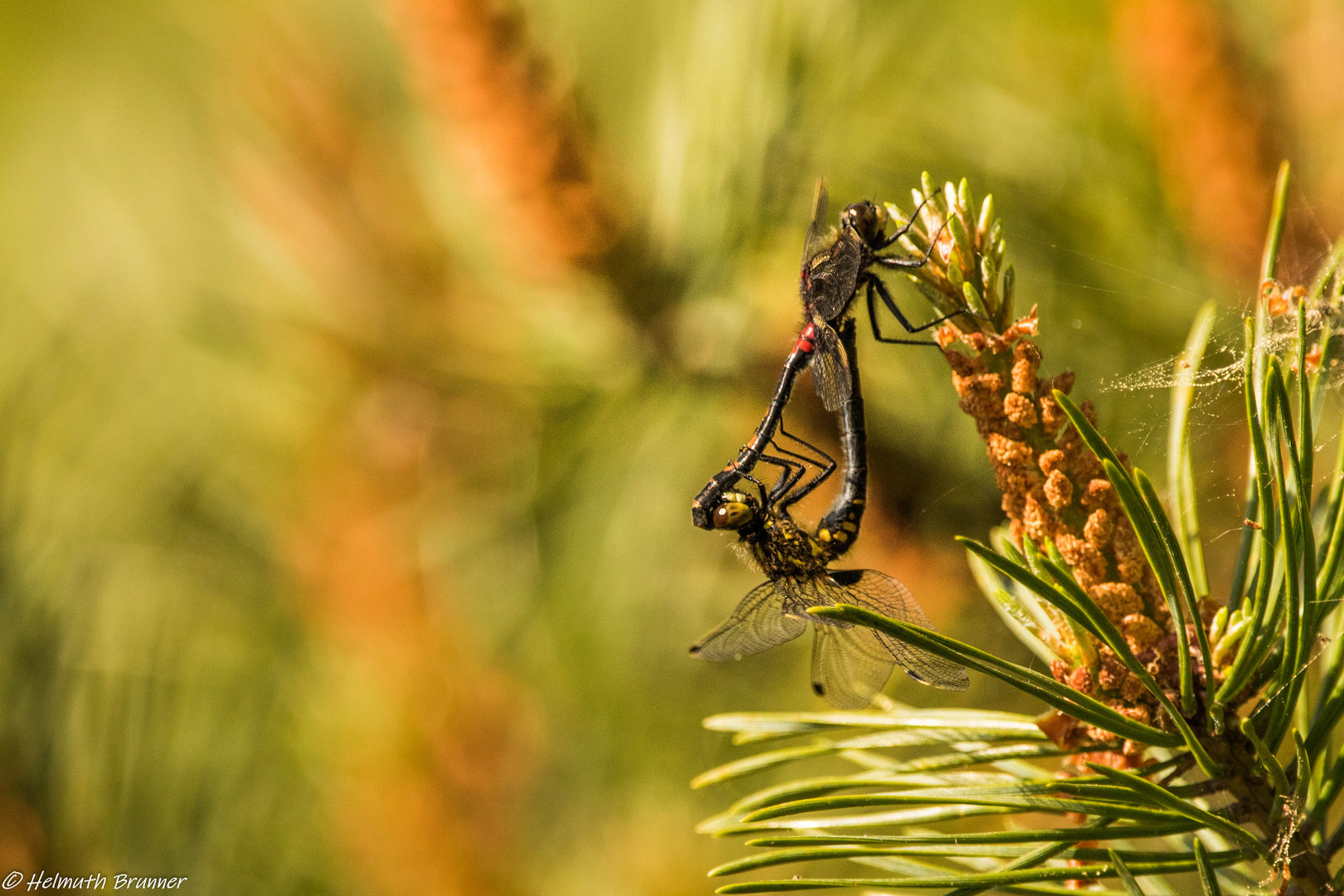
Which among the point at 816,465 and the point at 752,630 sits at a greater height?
the point at 816,465

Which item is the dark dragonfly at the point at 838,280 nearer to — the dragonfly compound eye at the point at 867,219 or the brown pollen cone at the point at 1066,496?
the dragonfly compound eye at the point at 867,219

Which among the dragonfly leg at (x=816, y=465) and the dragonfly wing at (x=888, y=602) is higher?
the dragonfly leg at (x=816, y=465)

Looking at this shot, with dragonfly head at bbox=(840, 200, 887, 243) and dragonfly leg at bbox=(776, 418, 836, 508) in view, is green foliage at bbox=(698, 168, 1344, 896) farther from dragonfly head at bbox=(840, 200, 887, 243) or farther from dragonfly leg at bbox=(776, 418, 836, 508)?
dragonfly leg at bbox=(776, 418, 836, 508)

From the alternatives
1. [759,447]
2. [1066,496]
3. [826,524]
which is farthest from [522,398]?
[1066,496]

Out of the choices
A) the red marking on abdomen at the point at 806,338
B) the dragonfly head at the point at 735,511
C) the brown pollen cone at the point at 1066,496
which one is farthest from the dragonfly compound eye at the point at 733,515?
the brown pollen cone at the point at 1066,496

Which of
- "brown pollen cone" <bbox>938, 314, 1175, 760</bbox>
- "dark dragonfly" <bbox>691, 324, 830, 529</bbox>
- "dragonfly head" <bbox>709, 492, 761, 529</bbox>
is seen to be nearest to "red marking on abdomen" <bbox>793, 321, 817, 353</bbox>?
"dark dragonfly" <bbox>691, 324, 830, 529</bbox>

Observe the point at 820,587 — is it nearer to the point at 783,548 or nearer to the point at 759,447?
the point at 783,548

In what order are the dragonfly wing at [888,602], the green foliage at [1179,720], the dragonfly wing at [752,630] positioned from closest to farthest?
1. the green foliage at [1179,720]
2. the dragonfly wing at [888,602]
3. the dragonfly wing at [752,630]
